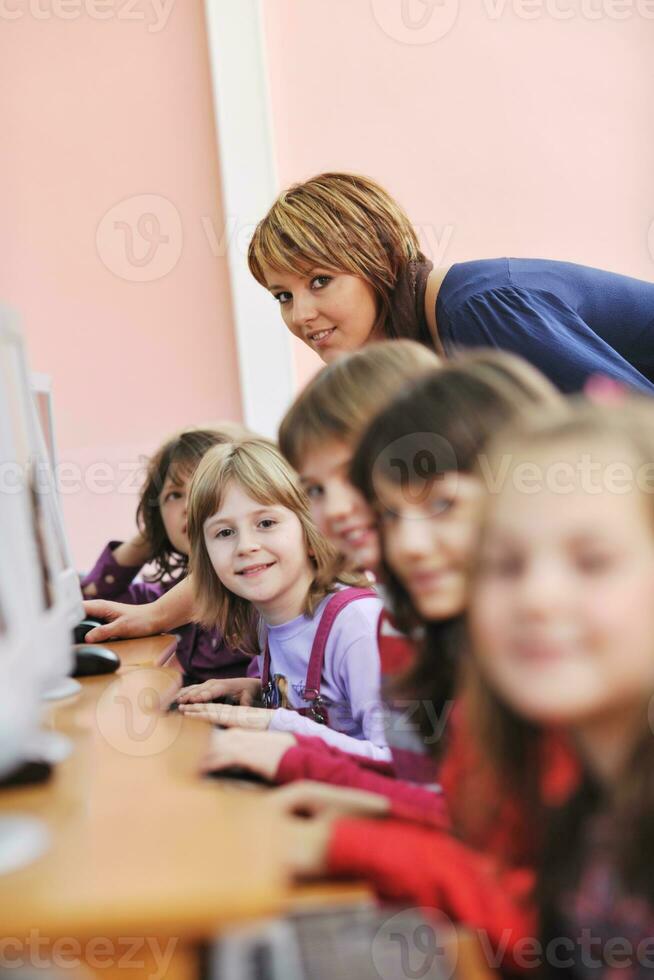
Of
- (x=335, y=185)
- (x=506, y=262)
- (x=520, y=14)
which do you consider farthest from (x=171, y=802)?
(x=520, y=14)

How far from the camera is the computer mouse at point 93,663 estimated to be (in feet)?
4.91

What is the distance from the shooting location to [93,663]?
150cm

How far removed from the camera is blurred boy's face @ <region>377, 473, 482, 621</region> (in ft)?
2.92

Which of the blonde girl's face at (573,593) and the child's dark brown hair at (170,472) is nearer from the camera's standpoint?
the blonde girl's face at (573,593)

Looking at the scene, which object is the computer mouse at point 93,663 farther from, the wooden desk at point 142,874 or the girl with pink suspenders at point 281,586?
the wooden desk at point 142,874

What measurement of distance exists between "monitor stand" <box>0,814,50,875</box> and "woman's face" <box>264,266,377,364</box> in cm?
116

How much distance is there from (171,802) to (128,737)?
25 cm

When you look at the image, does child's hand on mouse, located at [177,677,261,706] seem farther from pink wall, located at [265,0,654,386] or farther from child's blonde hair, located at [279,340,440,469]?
pink wall, located at [265,0,654,386]

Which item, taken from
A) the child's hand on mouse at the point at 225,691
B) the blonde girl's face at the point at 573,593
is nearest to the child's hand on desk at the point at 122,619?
the child's hand on mouse at the point at 225,691

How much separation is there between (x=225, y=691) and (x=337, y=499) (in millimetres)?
656

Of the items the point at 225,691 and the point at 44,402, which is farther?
the point at 225,691

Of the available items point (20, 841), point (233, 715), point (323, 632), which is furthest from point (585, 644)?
point (323, 632)

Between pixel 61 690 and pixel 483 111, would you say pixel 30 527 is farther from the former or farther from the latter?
pixel 483 111

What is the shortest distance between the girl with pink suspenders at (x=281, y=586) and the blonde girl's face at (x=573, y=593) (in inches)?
32.9
